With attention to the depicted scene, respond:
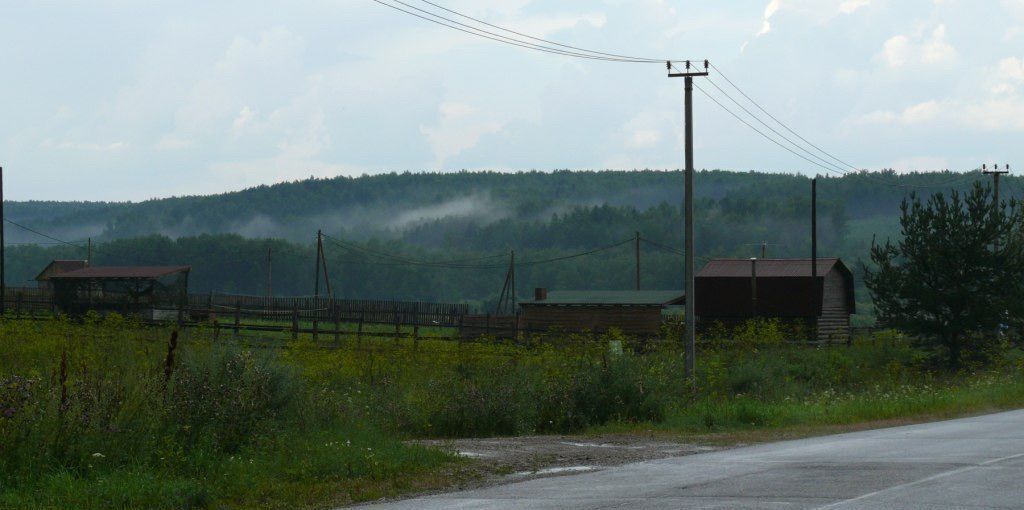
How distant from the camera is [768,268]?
7000 centimetres

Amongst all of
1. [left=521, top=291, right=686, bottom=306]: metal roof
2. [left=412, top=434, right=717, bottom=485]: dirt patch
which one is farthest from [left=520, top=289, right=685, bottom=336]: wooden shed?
[left=412, top=434, right=717, bottom=485]: dirt patch

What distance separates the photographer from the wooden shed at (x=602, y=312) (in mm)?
67750

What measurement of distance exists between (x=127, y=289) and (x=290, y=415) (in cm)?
5984

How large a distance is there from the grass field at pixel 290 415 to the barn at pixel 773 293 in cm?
3664

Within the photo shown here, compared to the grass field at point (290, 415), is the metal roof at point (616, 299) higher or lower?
higher

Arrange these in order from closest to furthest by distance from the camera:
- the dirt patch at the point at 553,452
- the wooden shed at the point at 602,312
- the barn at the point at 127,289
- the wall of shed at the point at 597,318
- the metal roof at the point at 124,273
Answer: the dirt patch at the point at 553,452 < the wall of shed at the point at 597,318 < the wooden shed at the point at 602,312 < the barn at the point at 127,289 < the metal roof at the point at 124,273

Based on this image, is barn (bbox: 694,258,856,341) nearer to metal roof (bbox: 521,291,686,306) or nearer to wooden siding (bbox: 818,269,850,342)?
wooden siding (bbox: 818,269,850,342)

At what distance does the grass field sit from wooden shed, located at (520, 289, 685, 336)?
37.3 metres

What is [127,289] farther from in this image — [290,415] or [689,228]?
[290,415]

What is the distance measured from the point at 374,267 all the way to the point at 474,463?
172m

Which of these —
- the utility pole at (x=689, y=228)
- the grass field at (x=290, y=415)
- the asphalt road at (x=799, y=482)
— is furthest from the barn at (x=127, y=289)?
the asphalt road at (x=799, y=482)

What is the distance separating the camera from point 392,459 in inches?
551

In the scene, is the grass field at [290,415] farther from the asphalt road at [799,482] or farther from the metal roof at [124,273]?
the metal roof at [124,273]

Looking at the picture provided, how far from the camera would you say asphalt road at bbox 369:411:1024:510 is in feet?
36.2
